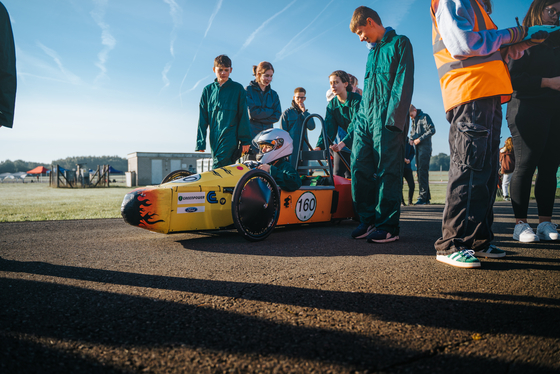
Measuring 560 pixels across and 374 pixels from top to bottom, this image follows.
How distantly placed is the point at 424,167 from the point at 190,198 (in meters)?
Result: 7.17

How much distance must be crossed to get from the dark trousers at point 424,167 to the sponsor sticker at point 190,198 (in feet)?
22.2

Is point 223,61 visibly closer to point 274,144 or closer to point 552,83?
point 274,144

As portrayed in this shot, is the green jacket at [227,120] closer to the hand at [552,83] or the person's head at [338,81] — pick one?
the person's head at [338,81]

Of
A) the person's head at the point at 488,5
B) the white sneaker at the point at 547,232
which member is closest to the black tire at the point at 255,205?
the person's head at the point at 488,5

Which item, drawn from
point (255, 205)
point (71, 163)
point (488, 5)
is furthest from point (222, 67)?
point (71, 163)

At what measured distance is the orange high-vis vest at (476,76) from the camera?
7.06ft

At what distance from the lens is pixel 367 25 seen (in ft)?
10.7

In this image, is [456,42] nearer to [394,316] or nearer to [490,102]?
[490,102]

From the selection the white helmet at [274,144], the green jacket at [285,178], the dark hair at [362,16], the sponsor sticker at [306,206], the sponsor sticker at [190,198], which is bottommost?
the sponsor sticker at [306,206]

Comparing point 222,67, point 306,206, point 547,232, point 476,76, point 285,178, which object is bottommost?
point 547,232

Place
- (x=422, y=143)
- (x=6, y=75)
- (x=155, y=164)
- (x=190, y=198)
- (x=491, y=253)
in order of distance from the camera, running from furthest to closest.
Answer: (x=155, y=164) → (x=422, y=143) → (x=190, y=198) → (x=6, y=75) → (x=491, y=253)

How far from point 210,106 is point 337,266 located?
11.0 feet

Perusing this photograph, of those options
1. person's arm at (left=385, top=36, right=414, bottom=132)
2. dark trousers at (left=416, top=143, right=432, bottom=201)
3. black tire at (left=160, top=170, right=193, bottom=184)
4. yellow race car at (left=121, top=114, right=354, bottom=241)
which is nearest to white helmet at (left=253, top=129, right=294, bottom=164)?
yellow race car at (left=121, top=114, right=354, bottom=241)

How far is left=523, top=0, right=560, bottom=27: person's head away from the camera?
2.89m
